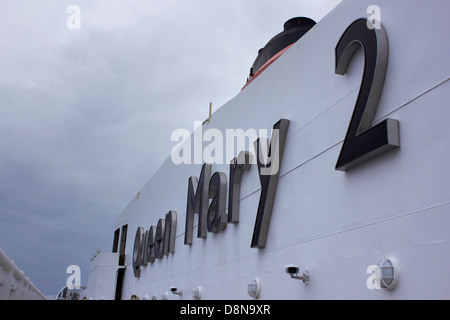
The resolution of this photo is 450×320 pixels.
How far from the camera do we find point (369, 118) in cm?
457

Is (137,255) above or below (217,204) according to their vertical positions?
below

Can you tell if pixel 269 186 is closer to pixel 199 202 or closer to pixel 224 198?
pixel 224 198

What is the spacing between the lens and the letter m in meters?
9.45

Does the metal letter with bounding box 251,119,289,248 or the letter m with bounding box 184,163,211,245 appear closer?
the metal letter with bounding box 251,119,289,248

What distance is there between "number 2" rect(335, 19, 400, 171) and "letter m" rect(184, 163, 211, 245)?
16.5 ft

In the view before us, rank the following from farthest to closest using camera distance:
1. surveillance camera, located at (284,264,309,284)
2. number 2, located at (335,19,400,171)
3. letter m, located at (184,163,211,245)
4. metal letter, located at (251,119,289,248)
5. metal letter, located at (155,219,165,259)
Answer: metal letter, located at (155,219,165,259) → letter m, located at (184,163,211,245) → metal letter, located at (251,119,289,248) → surveillance camera, located at (284,264,309,284) → number 2, located at (335,19,400,171)

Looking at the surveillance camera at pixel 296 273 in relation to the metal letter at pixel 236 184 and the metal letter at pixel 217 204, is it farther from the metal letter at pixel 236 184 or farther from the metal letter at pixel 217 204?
the metal letter at pixel 217 204

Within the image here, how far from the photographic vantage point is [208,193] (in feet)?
31.3

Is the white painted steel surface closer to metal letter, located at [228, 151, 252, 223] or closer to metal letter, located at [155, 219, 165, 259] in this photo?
metal letter, located at [228, 151, 252, 223]

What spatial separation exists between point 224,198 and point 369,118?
14.7 feet

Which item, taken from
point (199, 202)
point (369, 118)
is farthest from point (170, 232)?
point (369, 118)

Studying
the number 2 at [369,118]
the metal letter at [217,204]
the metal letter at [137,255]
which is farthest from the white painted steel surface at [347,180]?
the metal letter at [137,255]

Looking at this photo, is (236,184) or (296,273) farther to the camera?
(236,184)

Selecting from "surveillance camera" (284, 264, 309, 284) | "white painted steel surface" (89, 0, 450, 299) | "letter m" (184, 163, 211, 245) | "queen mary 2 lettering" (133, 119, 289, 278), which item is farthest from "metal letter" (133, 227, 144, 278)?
"surveillance camera" (284, 264, 309, 284)
